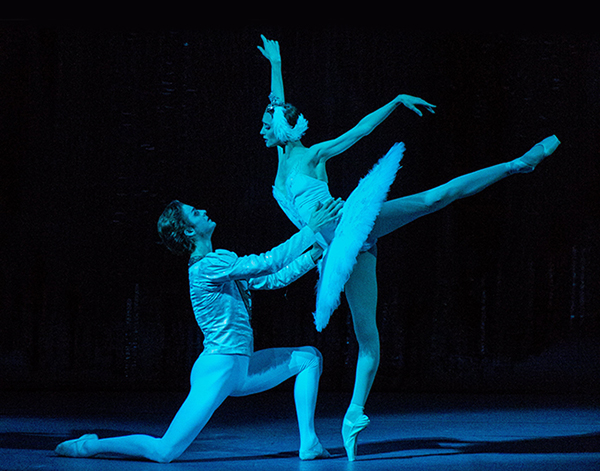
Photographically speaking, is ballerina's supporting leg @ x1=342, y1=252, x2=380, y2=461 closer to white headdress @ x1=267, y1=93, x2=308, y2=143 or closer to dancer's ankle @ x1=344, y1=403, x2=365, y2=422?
dancer's ankle @ x1=344, y1=403, x2=365, y2=422

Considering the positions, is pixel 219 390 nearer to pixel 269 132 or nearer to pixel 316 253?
pixel 316 253

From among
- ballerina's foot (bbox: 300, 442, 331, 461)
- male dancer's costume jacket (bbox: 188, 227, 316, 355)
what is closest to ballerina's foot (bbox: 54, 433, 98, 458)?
male dancer's costume jacket (bbox: 188, 227, 316, 355)

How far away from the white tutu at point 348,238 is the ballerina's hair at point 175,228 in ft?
1.80

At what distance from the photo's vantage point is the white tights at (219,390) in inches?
109

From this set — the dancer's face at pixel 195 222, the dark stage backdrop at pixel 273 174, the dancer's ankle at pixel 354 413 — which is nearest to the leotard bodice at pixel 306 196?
the dancer's face at pixel 195 222

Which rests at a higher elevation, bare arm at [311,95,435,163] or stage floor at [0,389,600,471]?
bare arm at [311,95,435,163]

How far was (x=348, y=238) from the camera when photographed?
285 cm

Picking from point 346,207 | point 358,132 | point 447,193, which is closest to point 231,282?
point 346,207

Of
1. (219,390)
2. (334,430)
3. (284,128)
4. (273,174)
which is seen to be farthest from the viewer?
(273,174)

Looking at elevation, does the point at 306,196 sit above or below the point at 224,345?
above

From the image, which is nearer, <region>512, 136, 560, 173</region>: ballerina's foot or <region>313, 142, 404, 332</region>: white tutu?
<region>313, 142, 404, 332</region>: white tutu

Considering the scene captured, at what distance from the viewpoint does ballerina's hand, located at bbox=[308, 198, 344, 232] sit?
111 inches

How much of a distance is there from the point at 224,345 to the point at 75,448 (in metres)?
0.74

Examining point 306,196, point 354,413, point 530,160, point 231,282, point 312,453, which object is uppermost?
point 530,160
